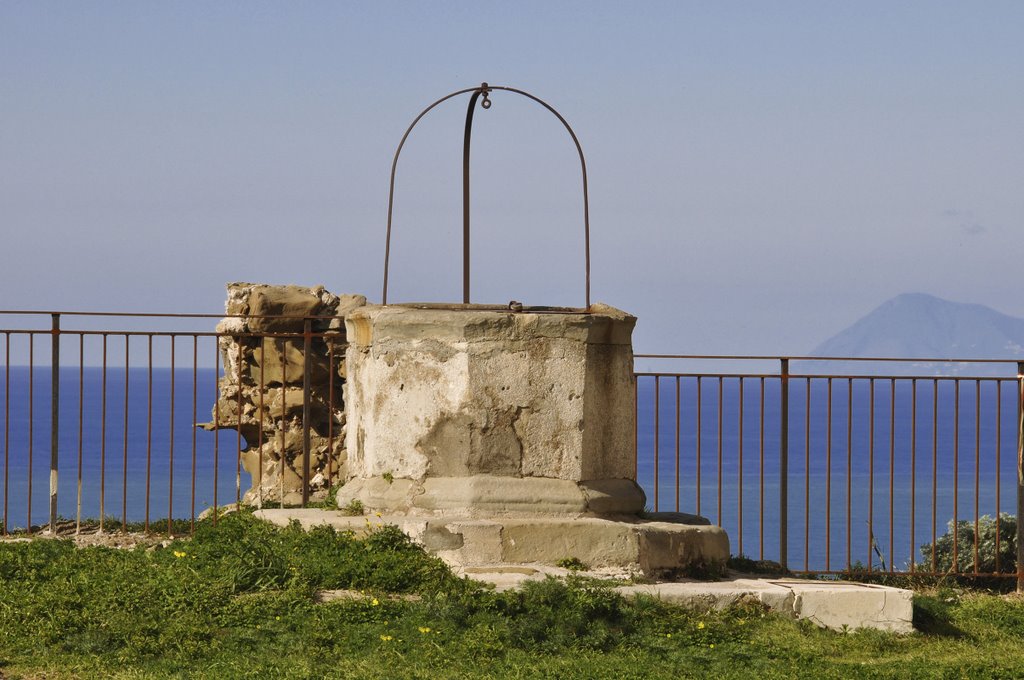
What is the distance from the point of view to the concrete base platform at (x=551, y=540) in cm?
716

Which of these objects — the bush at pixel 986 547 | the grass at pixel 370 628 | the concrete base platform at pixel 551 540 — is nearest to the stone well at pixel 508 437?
the concrete base platform at pixel 551 540

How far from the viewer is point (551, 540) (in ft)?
23.8

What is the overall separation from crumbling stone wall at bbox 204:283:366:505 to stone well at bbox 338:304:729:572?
13.8ft

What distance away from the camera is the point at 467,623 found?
6.25 metres

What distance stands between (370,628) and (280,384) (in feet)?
22.7

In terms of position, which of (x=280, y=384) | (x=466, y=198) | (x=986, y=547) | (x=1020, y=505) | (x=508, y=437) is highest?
(x=466, y=198)

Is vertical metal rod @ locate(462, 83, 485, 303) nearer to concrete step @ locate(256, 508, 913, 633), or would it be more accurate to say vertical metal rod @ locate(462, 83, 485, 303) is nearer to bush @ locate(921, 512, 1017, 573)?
concrete step @ locate(256, 508, 913, 633)

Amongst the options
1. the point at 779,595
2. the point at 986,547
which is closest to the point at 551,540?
the point at 779,595

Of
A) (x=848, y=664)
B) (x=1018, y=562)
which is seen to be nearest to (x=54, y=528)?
(x=848, y=664)

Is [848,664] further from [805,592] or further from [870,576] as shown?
[870,576]

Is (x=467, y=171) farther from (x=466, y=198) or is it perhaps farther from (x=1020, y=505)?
(x=1020, y=505)

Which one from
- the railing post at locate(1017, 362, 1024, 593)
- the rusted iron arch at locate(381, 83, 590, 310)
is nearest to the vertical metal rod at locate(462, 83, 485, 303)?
the rusted iron arch at locate(381, 83, 590, 310)

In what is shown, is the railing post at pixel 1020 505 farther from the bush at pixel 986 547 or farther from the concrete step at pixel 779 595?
the concrete step at pixel 779 595

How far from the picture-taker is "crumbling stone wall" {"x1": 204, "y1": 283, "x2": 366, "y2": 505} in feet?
39.3
